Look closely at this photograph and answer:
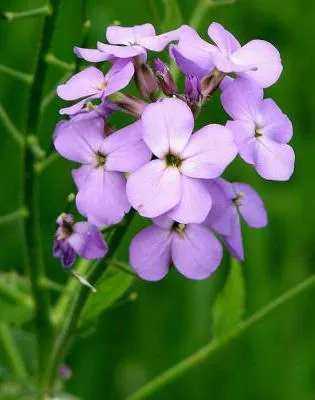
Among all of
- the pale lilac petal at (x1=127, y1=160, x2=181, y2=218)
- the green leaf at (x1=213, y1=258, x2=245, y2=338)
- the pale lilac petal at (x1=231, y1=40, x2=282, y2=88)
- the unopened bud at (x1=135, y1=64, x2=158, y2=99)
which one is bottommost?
the green leaf at (x1=213, y1=258, x2=245, y2=338)

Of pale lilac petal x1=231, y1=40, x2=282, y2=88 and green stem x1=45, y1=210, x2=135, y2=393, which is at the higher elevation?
pale lilac petal x1=231, y1=40, x2=282, y2=88

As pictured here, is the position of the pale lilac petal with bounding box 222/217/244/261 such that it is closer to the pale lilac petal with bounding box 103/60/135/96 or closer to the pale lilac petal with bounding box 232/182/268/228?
the pale lilac petal with bounding box 232/182/268/228

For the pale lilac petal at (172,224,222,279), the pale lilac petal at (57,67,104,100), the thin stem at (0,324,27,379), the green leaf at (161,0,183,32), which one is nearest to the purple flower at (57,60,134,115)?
the pale lilac petal at (57,67,104,100)

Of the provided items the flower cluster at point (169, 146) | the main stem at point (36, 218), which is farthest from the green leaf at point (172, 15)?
the flower cluster at point (169, 146)

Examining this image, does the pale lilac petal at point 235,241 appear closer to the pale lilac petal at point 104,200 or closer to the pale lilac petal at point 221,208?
the pale lilac petal at point 221,208

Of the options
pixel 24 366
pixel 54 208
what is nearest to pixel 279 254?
pixel 54 208

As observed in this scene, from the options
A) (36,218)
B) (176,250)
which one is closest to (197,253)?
(176,250)

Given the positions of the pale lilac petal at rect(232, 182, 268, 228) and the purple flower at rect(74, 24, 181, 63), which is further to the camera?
the pale lilac petal at rect(232, 182, 268, 228)
